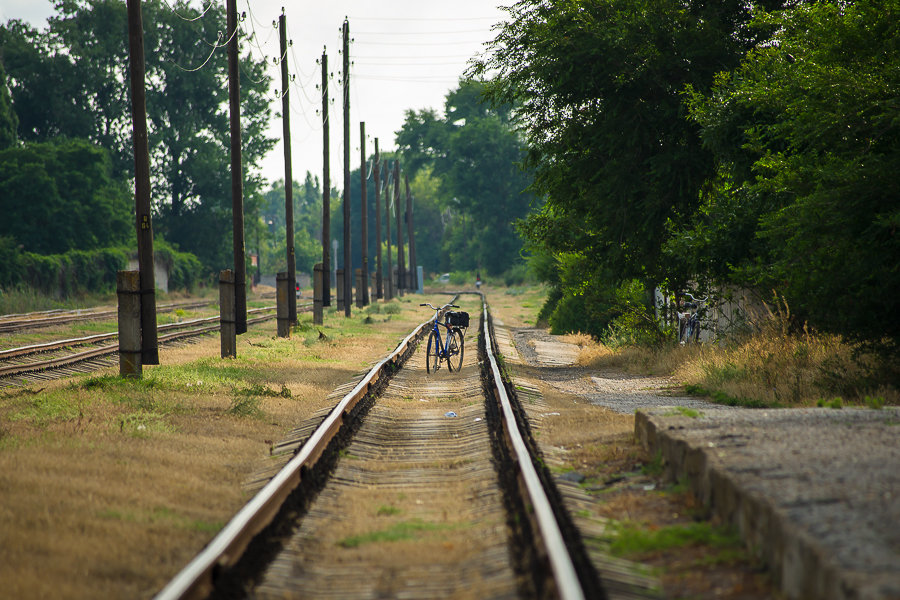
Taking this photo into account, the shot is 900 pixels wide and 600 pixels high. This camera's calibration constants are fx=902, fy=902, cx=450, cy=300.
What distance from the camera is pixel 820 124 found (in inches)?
430

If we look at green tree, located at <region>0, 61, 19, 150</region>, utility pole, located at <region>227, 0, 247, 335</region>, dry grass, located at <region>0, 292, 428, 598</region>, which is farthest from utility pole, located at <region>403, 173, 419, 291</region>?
dry grass, located at <region>0, 292, 428, 598</region>

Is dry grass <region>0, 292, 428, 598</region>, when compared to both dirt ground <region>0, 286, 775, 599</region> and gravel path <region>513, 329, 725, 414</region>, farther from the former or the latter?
gravel path <region>513, 329, 725, 414</region>

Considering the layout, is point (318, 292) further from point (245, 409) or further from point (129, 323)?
point (245, 409)

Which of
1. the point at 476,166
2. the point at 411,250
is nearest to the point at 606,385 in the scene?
the point at 411,250

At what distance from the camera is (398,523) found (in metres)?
6.60

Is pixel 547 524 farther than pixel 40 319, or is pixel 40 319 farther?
pixel 40 319

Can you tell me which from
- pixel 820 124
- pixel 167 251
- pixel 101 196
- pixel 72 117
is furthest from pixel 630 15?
pixel 72 117

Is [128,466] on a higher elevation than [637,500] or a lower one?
higher

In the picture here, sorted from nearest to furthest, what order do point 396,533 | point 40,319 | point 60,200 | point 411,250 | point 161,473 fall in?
point 396,533, point 161,473, point 40,319, point 60,200, point 411,250

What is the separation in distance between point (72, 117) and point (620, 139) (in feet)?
186

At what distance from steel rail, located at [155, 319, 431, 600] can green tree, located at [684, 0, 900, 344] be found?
6043 mm

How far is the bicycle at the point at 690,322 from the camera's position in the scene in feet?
64.7

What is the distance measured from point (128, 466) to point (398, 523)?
270cm

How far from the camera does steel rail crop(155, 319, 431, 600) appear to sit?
4.67 metres
